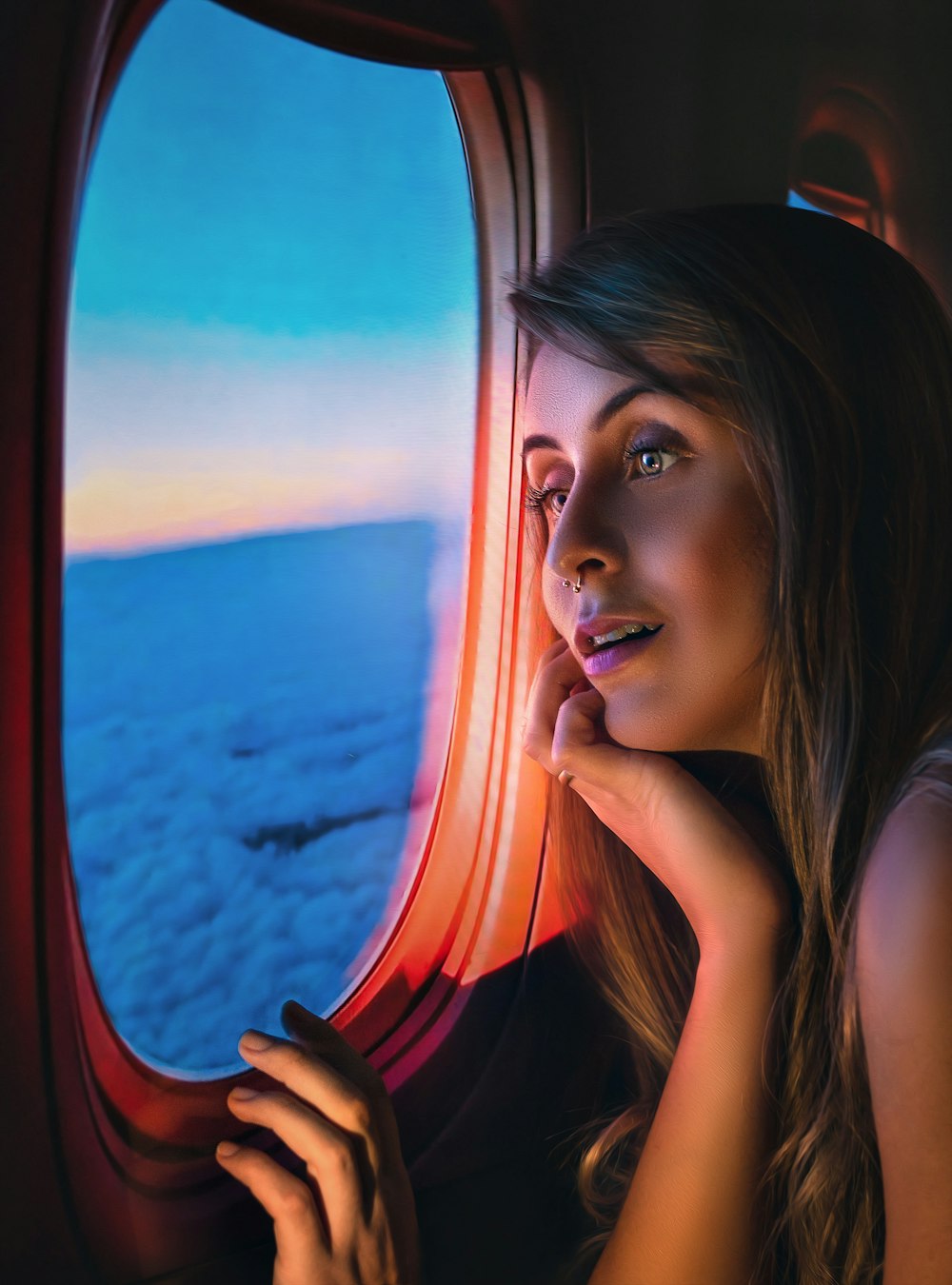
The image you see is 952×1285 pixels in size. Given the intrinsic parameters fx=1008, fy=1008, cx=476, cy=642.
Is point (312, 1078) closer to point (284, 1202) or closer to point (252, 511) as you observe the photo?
point (284, 1202)

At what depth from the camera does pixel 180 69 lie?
0.75m

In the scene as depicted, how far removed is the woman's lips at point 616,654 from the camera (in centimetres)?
100

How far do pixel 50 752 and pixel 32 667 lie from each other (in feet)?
0.20

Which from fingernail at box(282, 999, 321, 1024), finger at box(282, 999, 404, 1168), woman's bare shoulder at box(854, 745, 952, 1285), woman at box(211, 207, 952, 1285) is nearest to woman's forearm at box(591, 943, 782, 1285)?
woman at box(211, 207, 952, 1285)

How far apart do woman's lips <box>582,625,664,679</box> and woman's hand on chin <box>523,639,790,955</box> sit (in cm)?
5

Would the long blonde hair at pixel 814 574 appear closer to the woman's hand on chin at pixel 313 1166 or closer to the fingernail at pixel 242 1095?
the woman's hand on chin at pixel 313 1166

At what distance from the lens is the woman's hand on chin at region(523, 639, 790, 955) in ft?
3.30

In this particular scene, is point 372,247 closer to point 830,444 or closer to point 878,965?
point 830,444

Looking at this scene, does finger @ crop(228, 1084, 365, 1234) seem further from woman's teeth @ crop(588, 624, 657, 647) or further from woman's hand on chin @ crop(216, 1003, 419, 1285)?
woman's teeth @ crop(588, 624, 657, 647)

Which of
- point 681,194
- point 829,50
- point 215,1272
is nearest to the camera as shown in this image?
point 215,1272

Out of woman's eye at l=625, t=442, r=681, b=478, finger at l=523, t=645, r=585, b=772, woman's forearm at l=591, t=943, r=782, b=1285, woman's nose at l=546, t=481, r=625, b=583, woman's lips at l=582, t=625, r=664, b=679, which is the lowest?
woman's forearm at l=591, t=943, r=782, b=1285

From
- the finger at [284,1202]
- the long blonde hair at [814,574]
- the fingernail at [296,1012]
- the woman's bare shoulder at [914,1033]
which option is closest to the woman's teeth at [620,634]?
the long blonde hair at [814,574]

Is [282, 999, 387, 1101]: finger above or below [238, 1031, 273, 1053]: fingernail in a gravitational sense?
below

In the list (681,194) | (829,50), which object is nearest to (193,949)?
(681,194)
